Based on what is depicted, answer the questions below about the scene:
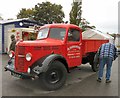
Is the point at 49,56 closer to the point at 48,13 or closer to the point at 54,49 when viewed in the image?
the point at 54,49

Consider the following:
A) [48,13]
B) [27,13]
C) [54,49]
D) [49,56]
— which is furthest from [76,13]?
[49,56]

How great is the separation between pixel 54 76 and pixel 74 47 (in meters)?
1.56

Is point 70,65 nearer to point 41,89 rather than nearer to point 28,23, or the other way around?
point 41,89

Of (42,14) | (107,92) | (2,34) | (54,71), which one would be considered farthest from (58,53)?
(42,14)

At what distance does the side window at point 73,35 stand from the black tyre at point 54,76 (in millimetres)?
1291

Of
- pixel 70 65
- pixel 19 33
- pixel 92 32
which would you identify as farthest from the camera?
pixel 92 32

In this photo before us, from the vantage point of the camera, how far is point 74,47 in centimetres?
720

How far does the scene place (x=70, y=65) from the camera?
7.16 meters

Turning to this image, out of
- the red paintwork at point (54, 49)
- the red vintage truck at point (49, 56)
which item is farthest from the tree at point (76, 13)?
the red vintage truck at point (49, 56)

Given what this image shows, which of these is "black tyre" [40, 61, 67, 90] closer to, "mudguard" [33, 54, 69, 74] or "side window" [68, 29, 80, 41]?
"mudguard" [33, 54, 69, 74]

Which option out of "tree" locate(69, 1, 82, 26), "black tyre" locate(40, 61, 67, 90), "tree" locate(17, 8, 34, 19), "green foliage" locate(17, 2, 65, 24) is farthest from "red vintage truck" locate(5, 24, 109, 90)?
"tree" locate(17, 8, 34, 19)

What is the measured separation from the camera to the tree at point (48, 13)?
33.3 metres

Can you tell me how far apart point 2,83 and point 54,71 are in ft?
6.36

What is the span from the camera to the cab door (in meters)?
7.01
